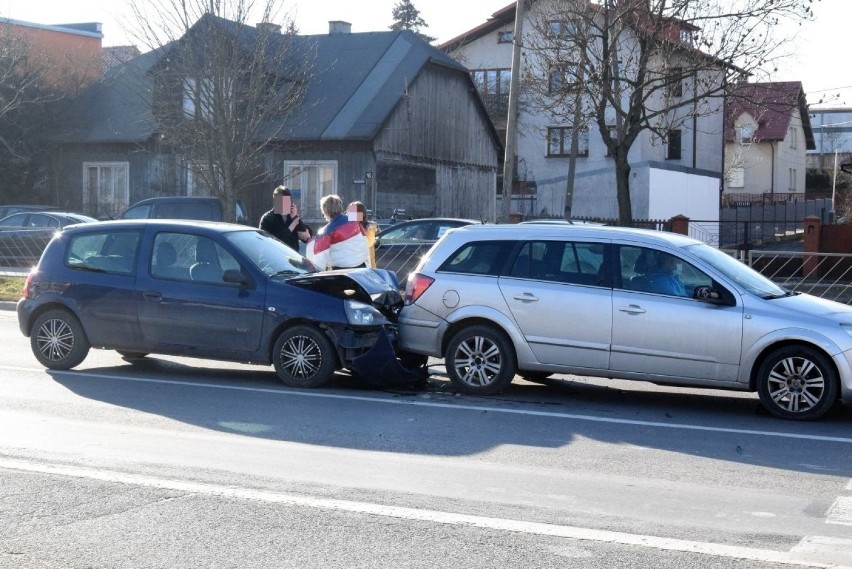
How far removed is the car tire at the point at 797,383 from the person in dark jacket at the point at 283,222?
6.17 meters

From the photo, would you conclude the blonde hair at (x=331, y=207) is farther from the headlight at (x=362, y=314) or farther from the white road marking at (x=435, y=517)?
the white road marking at (x=435, y=517)

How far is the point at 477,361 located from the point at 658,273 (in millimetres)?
1900

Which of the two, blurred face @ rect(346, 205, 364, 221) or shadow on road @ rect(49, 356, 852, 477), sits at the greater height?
blurred face @ rect(346, 205, 364, 221)

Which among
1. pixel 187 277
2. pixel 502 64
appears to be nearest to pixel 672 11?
pixel 187 277

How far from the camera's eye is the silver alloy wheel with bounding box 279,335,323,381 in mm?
10695

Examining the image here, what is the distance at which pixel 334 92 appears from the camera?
113 feet

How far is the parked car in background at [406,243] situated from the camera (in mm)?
19297

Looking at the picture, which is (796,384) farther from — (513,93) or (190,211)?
(190,211)

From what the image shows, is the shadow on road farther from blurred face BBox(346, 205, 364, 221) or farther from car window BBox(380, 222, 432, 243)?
car window BBox(380, 222, 432, 243)

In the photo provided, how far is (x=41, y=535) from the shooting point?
5.78 m

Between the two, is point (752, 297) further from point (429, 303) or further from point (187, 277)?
point (187, 277)

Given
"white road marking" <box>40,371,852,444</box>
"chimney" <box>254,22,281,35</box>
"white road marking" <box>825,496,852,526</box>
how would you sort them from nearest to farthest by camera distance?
"white road marking" <box>825,496,852,526</box> → "white road marking" <box>40,371,852,444</box> → "chimney" <box>254,22,281,35</box>

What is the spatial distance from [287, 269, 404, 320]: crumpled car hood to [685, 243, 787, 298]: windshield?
10.0 ft

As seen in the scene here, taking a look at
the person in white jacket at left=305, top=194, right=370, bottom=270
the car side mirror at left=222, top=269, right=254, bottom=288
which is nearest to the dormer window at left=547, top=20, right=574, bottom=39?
the person in white jacket at left=305, top=194, right=370, bottom=270
